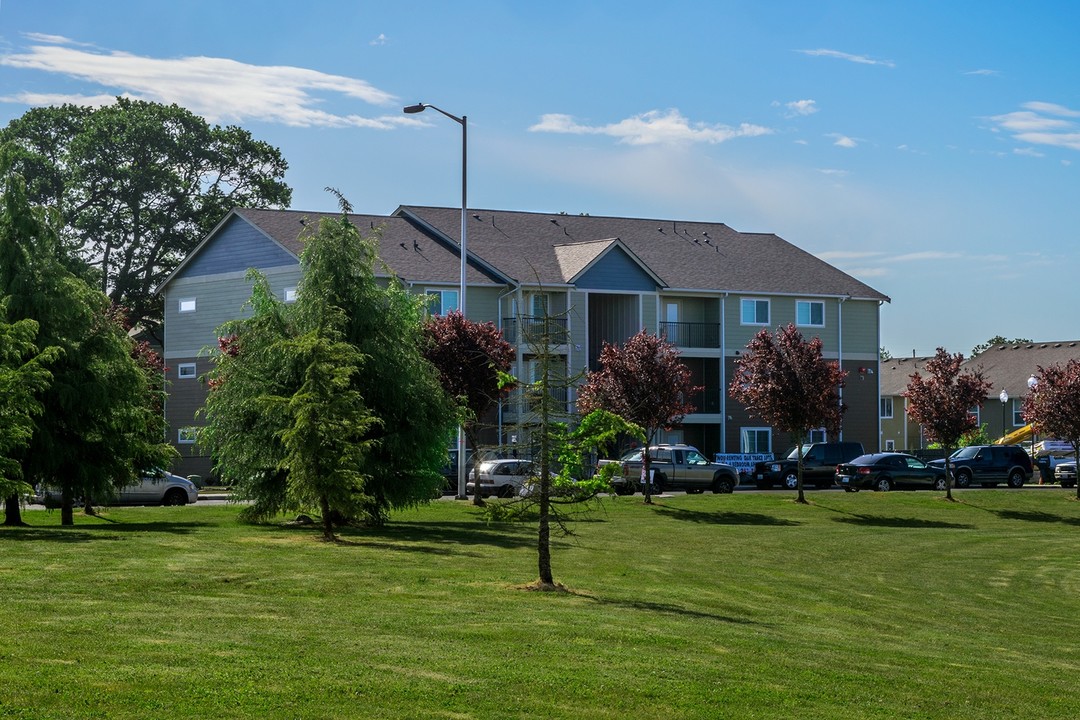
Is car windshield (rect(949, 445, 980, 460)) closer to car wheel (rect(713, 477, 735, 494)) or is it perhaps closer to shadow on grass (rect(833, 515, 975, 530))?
car wheel (rect(713, 477, 735, 494))

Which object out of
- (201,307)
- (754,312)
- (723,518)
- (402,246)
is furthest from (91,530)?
(754,312)

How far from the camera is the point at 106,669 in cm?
1111

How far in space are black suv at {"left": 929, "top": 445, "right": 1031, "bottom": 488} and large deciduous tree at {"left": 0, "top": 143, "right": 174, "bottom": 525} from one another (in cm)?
3558

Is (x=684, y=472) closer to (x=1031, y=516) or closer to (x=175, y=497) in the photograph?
(x=1031, y=516)

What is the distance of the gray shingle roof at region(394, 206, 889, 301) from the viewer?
59.2 m

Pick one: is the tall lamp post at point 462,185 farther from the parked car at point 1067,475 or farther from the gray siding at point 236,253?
the parked car at point 1067,475

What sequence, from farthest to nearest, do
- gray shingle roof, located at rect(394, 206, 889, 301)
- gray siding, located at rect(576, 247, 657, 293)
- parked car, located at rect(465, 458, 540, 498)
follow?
1. gray shingle roof, located at rect(394, 206, 889, 301)
2. gray siding, located at rect(576, 247, 657, 293)
3. parked car, located at rect(465, 458, 540, 498)

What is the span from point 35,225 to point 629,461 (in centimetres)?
2303

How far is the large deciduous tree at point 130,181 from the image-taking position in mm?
70375

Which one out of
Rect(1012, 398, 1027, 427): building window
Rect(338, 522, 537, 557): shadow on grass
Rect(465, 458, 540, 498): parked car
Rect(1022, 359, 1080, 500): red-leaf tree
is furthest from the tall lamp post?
Rect(1012, 398, 1027, 427): building window

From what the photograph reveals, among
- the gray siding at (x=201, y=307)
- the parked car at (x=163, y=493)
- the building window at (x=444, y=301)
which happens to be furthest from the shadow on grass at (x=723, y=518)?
the gray siding at (x=201, y=307)

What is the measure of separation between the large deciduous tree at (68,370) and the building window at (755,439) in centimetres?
3550

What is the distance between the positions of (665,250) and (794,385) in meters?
21.2

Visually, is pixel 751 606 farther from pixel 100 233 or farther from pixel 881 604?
pixel 100 233
